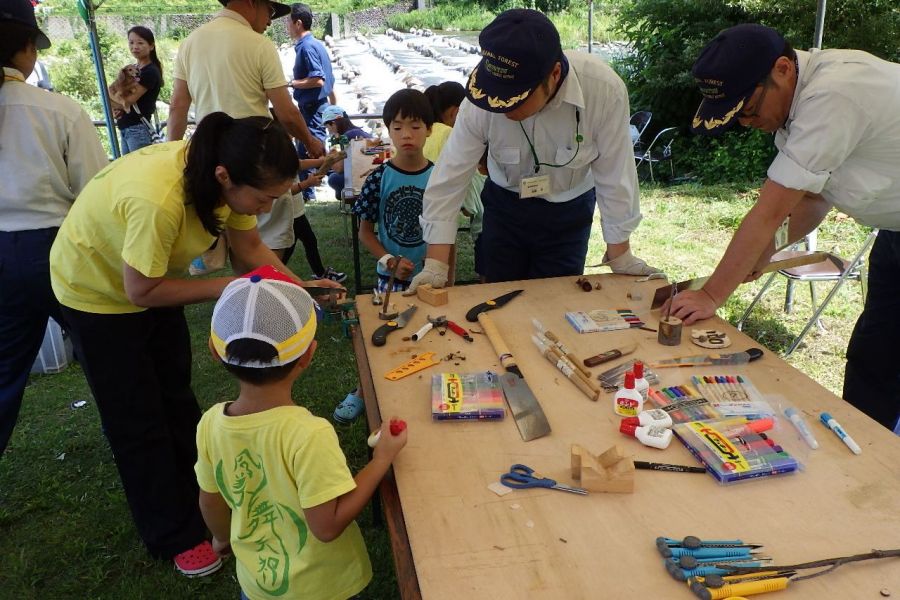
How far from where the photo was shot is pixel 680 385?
69.9 inches

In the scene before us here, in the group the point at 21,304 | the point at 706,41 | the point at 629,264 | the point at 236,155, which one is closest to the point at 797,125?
the point at 629,264

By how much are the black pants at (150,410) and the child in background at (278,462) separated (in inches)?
29.3

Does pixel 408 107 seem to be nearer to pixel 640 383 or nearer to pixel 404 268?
pixel 404 268

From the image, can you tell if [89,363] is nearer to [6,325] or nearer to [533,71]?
[6,325]

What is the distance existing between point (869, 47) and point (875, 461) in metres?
8.13

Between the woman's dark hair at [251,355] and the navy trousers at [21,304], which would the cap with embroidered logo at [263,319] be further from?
the navy trousers at [21,304]

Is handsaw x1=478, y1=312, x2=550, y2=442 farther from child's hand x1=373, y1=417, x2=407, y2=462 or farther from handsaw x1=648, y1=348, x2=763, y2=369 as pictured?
handsaw x1=648, y1=348, x2=763, y2=369

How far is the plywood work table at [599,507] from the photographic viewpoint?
1.17 meters

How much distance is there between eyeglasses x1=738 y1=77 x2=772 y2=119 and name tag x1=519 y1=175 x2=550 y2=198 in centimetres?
76

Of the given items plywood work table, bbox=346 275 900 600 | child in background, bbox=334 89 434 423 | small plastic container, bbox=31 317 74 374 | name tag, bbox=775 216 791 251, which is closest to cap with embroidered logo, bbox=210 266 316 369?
plywood work table, bbox=346 275 900 600

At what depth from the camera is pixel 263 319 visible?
1.35 m

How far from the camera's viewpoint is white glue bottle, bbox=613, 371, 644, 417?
1626 millimetres

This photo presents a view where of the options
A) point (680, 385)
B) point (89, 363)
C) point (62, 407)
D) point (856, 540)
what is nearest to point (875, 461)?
point (856, 540)

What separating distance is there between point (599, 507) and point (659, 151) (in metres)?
7.99
